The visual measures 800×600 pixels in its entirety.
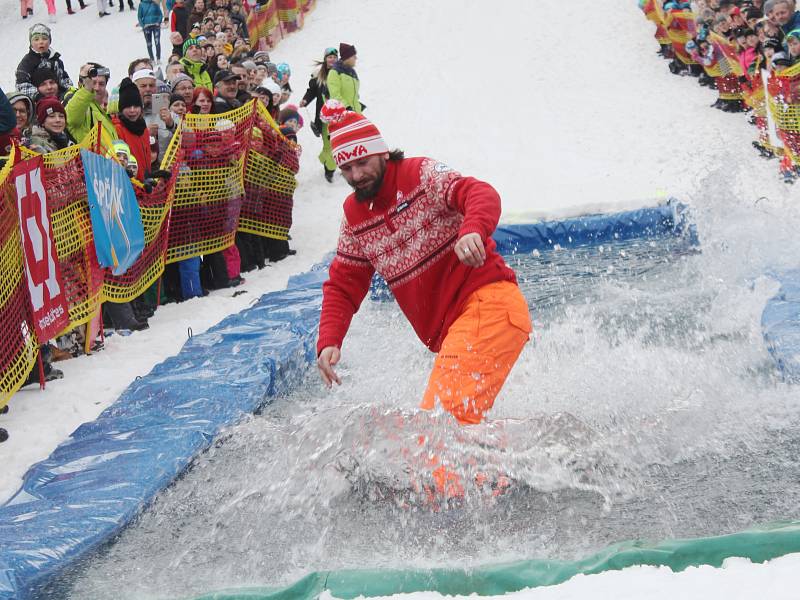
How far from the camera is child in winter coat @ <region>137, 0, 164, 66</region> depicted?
1908cm

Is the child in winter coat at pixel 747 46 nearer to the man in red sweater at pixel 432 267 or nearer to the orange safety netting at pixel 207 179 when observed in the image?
the orange safety netting at pixel 207 179

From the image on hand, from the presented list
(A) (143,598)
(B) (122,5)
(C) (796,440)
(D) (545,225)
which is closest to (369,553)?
(A) (143,598)

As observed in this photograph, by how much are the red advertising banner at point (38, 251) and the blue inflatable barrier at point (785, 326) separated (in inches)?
162

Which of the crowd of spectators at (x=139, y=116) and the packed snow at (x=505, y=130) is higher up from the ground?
the crowd of spectators at (x=139, y=116)

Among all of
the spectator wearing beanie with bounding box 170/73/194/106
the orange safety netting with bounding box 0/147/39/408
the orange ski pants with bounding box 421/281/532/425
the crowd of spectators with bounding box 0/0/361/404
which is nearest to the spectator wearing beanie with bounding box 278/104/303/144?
the crowd of spectators with bounding box 0/0/361/404

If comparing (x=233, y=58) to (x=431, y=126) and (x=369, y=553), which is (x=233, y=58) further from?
(x=369, y=553)

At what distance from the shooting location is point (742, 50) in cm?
1294

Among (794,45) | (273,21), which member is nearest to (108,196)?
(794,45)

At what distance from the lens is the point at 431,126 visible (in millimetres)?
15281

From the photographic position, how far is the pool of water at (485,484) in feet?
11.7

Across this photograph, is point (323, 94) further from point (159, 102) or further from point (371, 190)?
point (371, 190)

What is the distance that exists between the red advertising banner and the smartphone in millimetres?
3035

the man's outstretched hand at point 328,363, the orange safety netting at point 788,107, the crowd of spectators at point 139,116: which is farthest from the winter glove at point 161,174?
the orange safety netting at point 788,107

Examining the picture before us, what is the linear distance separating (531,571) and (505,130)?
12.1 metres
